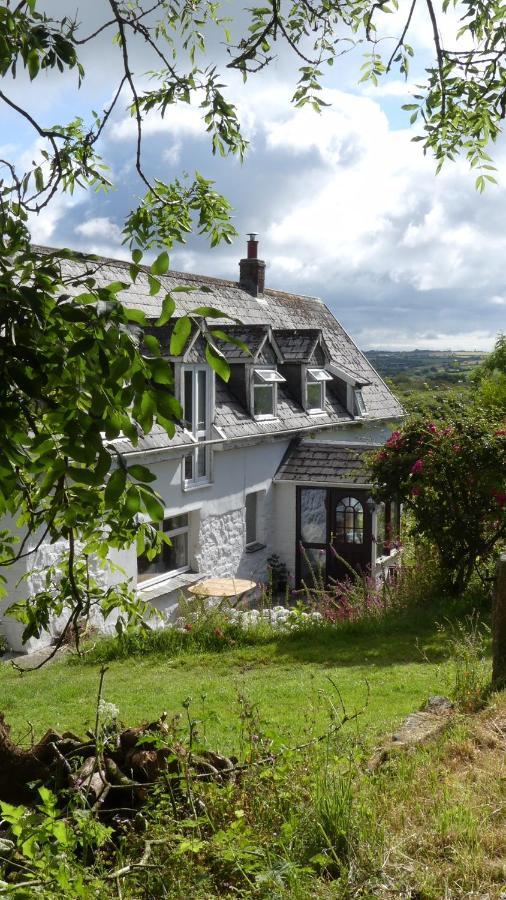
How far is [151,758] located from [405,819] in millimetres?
1259

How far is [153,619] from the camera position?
Result: 647 inches

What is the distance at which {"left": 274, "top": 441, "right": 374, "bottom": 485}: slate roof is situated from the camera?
20.2m

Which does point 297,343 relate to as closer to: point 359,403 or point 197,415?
point 359,403

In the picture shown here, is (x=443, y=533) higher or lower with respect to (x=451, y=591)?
higher

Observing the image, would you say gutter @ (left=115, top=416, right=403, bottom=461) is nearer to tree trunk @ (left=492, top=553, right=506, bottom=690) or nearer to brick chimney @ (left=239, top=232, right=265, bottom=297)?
brick chimney @ (left=239, top=232, right=265, bottom=297)

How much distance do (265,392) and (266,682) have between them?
1207cm

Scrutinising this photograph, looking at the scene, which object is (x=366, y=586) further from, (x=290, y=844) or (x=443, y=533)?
(x=290, y=844)

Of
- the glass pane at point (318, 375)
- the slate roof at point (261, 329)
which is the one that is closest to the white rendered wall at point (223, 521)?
the slate roof at point (261, 329)

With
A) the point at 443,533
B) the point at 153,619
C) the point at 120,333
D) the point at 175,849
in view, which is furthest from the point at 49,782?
the point at 153,619

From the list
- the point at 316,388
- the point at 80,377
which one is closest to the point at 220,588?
the point at 316,388

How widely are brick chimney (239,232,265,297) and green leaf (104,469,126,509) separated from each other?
22.9 metres

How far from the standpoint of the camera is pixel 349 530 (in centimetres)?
2091

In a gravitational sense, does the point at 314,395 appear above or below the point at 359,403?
above

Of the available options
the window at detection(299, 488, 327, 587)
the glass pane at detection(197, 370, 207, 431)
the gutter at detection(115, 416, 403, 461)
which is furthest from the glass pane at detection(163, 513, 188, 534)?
the window at detection(299, 488, 327, 587)
